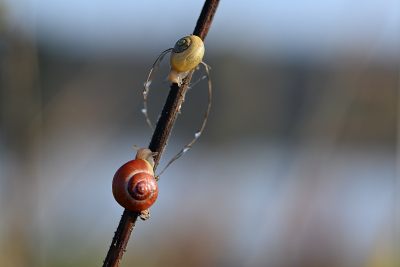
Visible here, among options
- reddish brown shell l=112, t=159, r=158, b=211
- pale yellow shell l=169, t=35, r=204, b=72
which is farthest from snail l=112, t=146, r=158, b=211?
pale yellow shell l=169, t=35, r=204, b=72

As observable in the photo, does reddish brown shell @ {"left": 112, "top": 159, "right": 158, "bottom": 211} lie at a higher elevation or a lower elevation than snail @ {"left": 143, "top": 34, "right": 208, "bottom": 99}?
lower

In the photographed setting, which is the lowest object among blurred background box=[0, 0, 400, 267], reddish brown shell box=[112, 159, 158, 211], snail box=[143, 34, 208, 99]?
reddish brown shell box=[112, 159, 158, 211]

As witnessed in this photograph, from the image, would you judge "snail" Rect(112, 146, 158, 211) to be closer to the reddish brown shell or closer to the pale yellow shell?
the reddish brown shell

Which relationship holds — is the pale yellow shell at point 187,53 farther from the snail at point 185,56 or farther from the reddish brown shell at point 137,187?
the reddish brown shell at point 137,187

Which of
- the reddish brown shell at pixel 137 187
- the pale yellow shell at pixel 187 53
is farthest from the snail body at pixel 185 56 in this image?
the reddish brown shell at pixel 137 187

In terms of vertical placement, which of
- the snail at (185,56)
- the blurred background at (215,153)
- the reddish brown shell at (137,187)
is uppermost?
the blurred background at (215,153)

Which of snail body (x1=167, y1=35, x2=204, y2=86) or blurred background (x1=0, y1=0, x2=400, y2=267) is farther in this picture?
blurred background (x1=0, y1=0, x2=400, y2=267)

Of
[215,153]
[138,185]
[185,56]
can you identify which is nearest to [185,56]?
[185,56]

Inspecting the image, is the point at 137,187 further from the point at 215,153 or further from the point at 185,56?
the point at 215,153

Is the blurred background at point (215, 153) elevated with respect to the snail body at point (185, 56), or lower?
elevated
